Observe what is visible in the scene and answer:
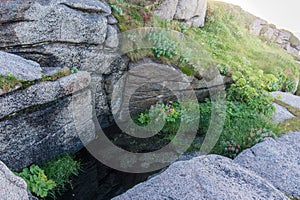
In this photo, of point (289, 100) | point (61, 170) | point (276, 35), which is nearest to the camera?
point (61, 170)

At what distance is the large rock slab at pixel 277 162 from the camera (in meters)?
6.33

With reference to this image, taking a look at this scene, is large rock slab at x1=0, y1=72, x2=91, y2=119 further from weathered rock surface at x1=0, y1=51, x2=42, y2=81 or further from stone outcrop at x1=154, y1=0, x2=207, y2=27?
stone outcrop at x1=154, y1=0, x2=207, y2=27

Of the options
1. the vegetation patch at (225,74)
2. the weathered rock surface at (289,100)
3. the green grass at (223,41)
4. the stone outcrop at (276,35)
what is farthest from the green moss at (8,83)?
the stone outcrop at (276,35)

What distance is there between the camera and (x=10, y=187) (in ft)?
14.5

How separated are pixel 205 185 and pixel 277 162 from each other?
8.47ft

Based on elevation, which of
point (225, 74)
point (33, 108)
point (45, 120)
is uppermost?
point (225, 74)

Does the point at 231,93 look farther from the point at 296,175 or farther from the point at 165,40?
the point at 296,175

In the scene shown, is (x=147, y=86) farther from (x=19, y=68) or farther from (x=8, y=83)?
(x=8, y=83)

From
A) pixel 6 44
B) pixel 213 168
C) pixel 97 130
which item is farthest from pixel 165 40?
pixel 213 168

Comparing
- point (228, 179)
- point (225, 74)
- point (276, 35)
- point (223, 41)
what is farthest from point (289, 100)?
point (276, 35)

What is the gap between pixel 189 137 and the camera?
10.1m

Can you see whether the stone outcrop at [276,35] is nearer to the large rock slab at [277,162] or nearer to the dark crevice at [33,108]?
the large rock slab at [277,162]

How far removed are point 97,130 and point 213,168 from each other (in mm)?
5361

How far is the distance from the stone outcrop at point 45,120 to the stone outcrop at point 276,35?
17812 millimetres
